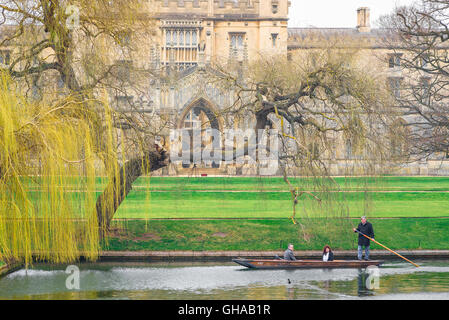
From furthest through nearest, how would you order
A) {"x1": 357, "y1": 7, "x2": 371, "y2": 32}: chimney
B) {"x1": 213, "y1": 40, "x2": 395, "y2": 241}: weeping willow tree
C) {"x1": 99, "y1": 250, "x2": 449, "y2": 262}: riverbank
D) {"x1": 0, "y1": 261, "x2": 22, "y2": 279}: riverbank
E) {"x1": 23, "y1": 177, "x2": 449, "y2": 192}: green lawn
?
{"x1": 357, "y1": 7, "x2": 371, "y2": 32}: chimney
{"x1": 23, "y1": 177, "x2": 449, "y2": 192}: green lawn
{"x1": 99, "y1": 250, "x2": 449, "y2": 262}: riverbank
{"x1": 213, "y1": 40, "x2": 395, "y2": 241}: weeping willow tree
{"x1": 0, "y1": 261, "x2": 22, "y2": 279}: riverbank

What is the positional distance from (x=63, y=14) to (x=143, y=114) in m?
3.87

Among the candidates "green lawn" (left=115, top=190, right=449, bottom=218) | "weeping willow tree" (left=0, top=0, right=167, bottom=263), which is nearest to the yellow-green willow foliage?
"weeping willow tree" (left=0, top=0, right=167, bottom=263)

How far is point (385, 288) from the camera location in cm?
1788

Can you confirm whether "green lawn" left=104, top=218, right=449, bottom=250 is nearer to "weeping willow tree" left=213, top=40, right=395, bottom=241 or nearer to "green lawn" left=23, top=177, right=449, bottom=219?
"green lawn" left=23, top=177, right=449, bottom=219

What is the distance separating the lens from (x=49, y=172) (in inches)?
601

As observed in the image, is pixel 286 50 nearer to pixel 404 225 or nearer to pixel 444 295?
pixel 404 225

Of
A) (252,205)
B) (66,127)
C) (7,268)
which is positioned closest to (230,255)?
(7,268)

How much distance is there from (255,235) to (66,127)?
33.8ft

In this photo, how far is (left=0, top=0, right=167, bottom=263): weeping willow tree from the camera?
49.1ft

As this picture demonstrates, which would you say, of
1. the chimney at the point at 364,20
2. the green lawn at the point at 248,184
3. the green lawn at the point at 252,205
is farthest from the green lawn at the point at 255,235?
the chimney at the point at 364,20

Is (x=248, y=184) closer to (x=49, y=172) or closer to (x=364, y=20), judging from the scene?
(x=49, y=172)

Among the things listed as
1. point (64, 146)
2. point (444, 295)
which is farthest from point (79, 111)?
point (444, 295)

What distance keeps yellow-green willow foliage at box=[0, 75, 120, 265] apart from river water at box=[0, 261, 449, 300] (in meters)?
1.30

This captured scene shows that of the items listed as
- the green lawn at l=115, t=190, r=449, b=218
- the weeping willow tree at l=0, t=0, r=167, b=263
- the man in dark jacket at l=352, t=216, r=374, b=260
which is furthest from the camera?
the green lawn at l=115, t=190, r=449, b=218
